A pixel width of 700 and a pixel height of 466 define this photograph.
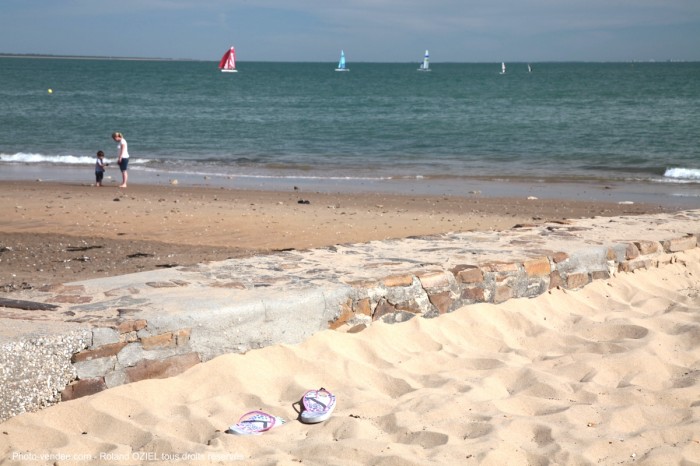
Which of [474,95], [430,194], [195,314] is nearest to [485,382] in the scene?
[195,314]

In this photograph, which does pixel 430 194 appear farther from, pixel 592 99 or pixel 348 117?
pixel 592 99

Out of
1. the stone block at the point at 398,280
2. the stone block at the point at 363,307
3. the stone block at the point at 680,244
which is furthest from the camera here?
the stone block at the point at 680,244

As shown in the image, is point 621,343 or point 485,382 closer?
point 485,382

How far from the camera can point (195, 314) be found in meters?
4.08

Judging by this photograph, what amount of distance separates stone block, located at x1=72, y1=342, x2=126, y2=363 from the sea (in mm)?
12176

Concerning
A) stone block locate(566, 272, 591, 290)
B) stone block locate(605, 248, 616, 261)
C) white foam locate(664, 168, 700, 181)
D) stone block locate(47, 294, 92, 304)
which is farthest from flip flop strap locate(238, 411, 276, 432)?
white foam locate(664, 168, 700, 181)

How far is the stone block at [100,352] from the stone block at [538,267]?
114 inches

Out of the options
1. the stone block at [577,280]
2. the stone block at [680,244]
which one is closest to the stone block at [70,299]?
the stone block at [577,280]

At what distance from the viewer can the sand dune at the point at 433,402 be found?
336 centimetres

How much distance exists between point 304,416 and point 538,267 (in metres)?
2.52

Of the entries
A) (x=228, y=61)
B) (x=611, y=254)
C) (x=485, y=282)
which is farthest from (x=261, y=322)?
(x=228, y=61)

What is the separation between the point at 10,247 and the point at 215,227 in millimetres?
2592

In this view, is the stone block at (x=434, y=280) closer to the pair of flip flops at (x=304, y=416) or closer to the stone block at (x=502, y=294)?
the stone block at (x=502, y=294)

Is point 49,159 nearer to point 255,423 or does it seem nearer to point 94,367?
point 94,367
